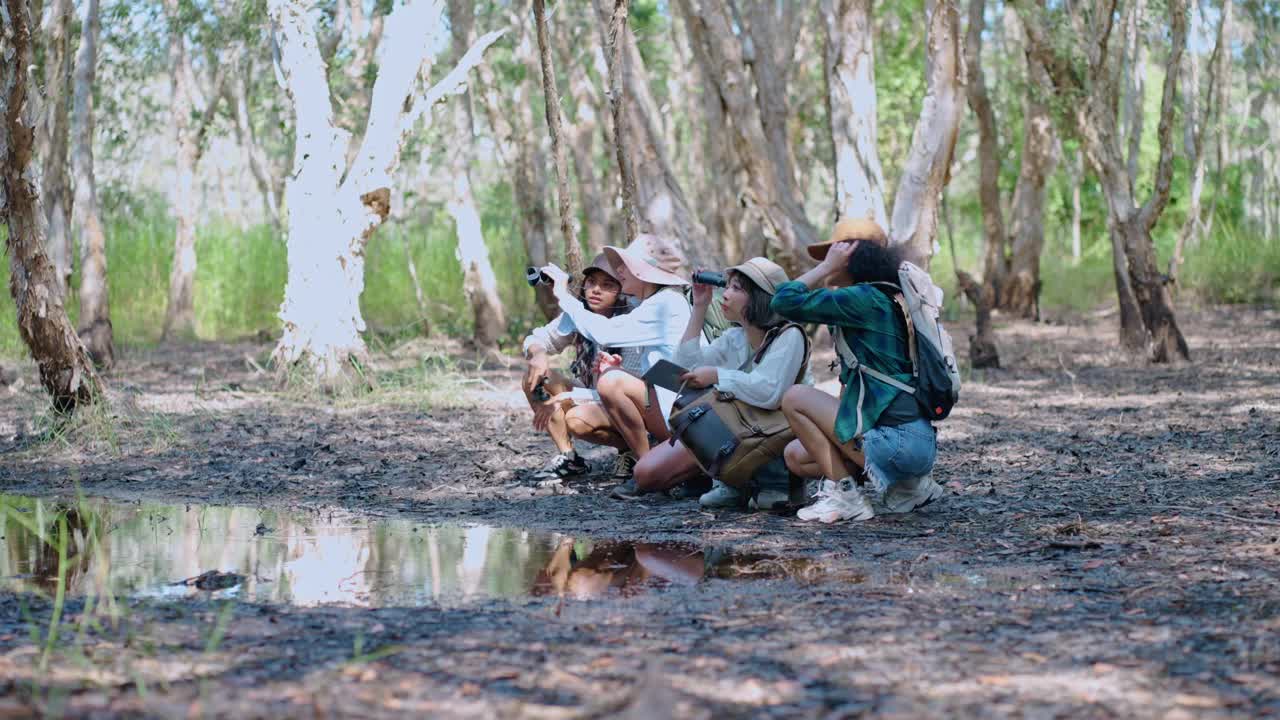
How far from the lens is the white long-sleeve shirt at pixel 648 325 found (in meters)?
7.02

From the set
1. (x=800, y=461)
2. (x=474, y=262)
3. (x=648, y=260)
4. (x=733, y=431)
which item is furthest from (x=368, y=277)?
(x=800, y=461)

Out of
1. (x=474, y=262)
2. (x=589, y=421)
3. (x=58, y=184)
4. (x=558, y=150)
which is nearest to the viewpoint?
(x=589, y=421)

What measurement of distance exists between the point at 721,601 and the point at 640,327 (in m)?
2.64

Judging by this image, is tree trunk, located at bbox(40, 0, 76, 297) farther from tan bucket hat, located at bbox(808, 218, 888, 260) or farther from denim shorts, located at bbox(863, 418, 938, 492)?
denim shorts, located at bbox(863, 418, 938, 492)

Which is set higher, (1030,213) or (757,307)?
(1030,213)

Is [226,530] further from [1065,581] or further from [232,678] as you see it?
[1065,581]

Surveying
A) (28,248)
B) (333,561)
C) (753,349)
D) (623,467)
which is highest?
(28,248)

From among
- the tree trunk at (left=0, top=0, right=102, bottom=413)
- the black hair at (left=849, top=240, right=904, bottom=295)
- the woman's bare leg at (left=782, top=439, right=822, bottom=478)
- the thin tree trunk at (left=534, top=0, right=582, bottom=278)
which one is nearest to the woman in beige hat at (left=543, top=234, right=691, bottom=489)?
the woman's bare leg at (left=782, top=439, right=822, bottom=478)

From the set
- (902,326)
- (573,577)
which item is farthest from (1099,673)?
(902,326)

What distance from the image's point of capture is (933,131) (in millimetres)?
11508

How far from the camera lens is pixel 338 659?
149 inches

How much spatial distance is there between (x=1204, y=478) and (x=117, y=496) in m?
5.39

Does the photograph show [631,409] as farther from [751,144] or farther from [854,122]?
[751,144]

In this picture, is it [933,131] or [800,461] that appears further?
[933,131]
